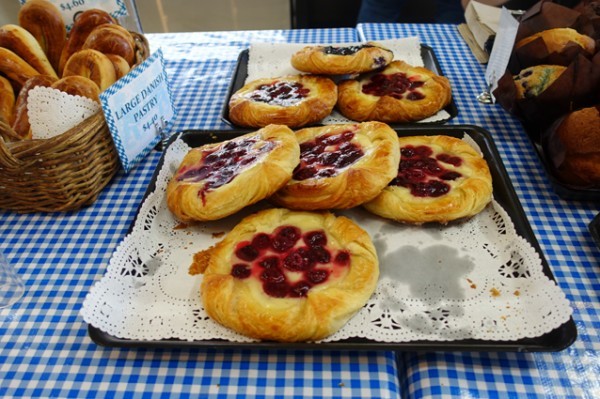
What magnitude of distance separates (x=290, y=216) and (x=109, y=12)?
1362mm

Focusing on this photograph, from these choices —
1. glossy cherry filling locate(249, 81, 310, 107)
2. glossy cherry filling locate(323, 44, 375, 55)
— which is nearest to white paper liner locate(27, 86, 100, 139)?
glossy cherry filling locate(249, 81, 310, 107)

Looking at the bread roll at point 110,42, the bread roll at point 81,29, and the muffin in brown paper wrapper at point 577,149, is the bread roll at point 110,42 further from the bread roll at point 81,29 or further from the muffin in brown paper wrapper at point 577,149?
the muffin in brown paper wrapper at point 577,149

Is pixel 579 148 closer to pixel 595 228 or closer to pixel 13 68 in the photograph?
pixel 595 228

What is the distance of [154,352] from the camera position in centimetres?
128

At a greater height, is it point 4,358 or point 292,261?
point 292,261

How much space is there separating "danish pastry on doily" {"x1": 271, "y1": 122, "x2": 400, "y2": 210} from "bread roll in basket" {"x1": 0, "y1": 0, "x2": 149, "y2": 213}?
66cm

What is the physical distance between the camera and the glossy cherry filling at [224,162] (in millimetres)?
1570

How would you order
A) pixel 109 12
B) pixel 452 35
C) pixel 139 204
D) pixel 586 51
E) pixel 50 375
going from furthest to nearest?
pixel 452 35 < pixel 109 12 < pixel 586 51 < pixel 139 204 < pixel 50 375

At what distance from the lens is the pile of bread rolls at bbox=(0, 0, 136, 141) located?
5.39ft

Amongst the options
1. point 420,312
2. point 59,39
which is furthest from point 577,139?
point 59,39

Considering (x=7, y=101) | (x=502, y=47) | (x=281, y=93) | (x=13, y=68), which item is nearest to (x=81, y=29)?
(x=13, y=68)

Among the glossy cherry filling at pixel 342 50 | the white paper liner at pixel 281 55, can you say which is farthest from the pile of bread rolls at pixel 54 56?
the glossy cherry filling at pixel 342 50

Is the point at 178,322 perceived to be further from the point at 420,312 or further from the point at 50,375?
the point at 420,312

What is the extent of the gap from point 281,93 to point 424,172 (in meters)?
0.84
